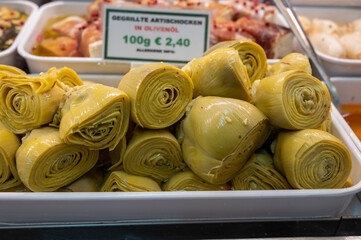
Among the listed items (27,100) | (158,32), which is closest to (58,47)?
(158,32)

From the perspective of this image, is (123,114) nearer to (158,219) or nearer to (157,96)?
(157,96)

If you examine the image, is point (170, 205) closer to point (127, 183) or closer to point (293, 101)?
point (127, 183)

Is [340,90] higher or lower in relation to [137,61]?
lower

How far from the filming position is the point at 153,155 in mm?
1022

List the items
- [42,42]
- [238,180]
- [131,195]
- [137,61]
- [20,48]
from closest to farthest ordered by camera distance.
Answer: [131,195] → [238,180] → [137,61] → [20,48] → [42,42]

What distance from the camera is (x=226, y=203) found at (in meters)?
0.97

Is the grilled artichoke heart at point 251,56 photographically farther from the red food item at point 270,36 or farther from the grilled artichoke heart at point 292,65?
the red food item at point 270,36

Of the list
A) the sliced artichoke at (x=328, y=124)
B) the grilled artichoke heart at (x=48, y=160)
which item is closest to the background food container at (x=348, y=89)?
the sliced artichoke at (x=328, y=124)

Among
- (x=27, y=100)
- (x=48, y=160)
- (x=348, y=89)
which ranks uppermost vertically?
(x=27, y=100)

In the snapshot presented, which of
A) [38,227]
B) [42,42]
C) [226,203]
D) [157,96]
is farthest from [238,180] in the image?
[42,42]

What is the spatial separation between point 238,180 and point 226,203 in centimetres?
10

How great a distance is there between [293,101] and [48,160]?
2.06 ft

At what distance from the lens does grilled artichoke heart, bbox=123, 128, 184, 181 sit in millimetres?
997

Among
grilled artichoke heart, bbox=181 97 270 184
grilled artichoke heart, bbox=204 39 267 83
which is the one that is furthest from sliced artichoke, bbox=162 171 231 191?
grilled artichoke heart, bbox=204 39 267 83
